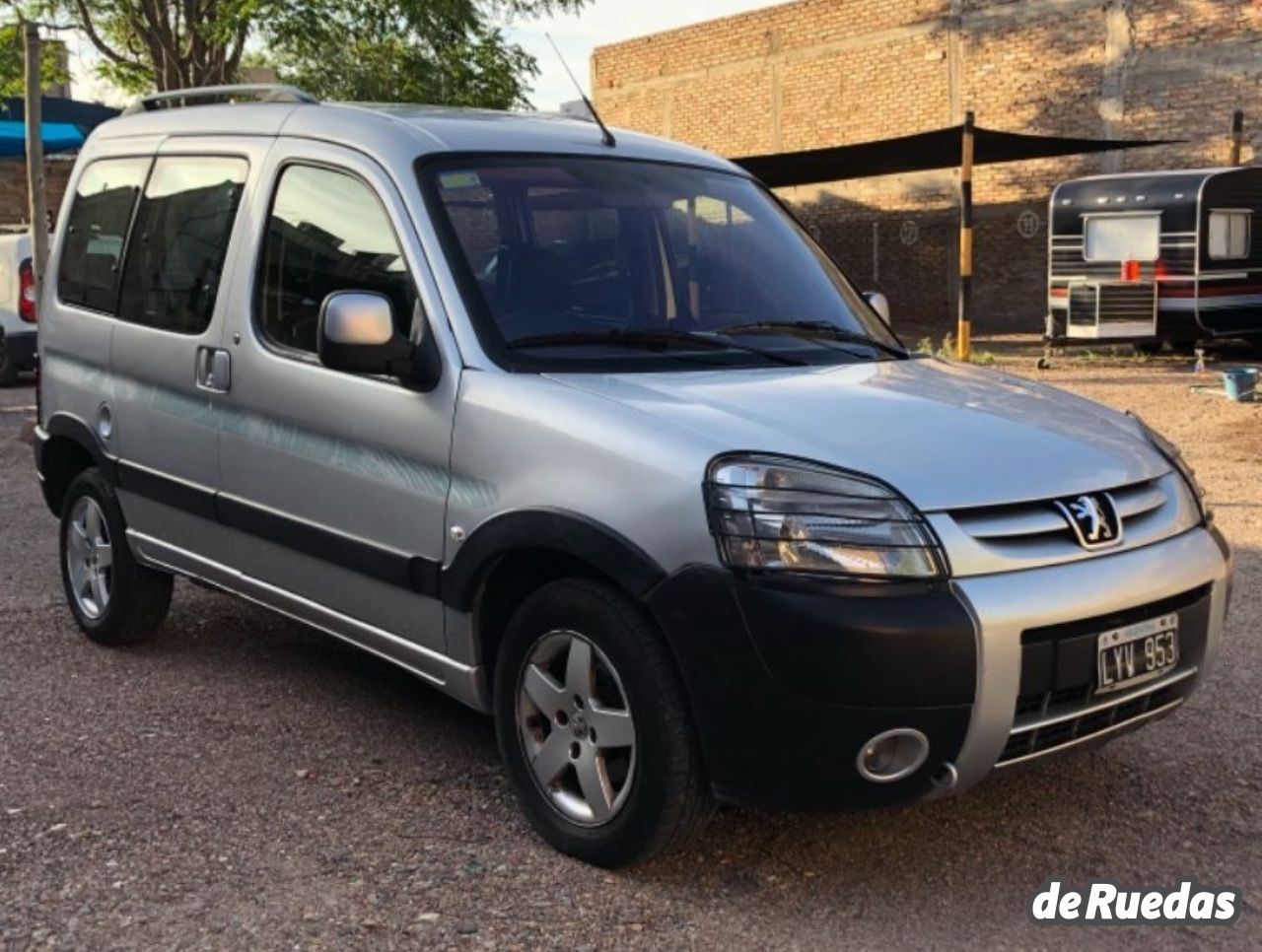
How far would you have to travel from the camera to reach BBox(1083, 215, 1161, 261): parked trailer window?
1833 cm

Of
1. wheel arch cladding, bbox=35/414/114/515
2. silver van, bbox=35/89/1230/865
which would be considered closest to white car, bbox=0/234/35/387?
wheel arch cladding, bbox=35/414/114/515

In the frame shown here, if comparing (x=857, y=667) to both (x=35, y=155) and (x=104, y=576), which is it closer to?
(x=104, y=576)

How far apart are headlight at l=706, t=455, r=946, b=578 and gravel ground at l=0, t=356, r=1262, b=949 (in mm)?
858

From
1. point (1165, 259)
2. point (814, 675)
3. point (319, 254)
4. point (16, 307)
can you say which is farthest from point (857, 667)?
point (1165, 259)

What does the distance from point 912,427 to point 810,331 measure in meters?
0.95

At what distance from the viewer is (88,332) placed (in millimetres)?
5762

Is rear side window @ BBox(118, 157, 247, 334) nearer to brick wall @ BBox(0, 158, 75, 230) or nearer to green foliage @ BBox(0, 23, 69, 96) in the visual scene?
green foliage @ BBox(0, 23, 69, 96)

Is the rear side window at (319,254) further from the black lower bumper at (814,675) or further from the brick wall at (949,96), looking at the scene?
the brick wall at (949,96)

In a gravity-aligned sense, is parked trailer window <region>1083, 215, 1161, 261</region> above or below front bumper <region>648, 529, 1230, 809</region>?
above

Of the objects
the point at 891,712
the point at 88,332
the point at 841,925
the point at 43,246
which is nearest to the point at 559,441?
the point at 891,712

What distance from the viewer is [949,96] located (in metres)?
26.5

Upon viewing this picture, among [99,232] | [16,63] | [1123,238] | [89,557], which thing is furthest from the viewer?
[16,63]

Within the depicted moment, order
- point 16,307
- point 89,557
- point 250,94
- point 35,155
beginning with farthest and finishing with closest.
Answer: point 16,307
point 35,155
point 89,557
point 250,94

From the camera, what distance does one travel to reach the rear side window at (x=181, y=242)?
5.10 meters
